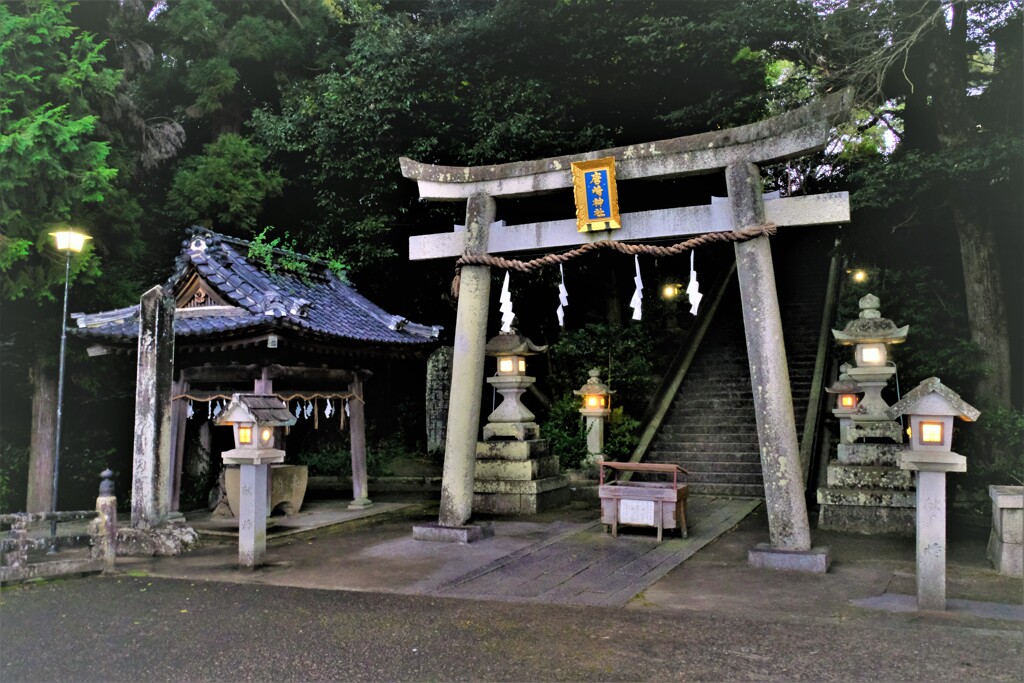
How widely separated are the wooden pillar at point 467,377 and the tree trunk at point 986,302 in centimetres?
864

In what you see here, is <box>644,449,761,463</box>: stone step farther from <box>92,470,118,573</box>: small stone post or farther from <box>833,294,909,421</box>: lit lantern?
<box>92,470,118,573</box>: small stone post

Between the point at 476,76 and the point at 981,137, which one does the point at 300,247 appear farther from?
the point at 981,137

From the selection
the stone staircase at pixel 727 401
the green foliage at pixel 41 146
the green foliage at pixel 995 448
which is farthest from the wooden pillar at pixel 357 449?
the green foliage at pixel 995 448

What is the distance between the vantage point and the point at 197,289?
12070 millimetres

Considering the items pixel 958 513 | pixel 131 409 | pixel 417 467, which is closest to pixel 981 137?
pixel 958 513

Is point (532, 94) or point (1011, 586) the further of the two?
point (532, 94)

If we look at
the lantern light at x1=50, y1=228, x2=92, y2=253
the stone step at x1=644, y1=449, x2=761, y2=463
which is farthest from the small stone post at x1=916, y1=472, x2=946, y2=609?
the lantern light at x1=50, y1=228, x2=92, y2=253

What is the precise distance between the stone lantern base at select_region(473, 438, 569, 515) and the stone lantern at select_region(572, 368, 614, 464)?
89.3 inches

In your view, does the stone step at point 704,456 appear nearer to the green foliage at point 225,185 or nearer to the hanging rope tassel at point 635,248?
the hanging rope tassel at point 635,248

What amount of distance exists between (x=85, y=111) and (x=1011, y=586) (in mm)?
15755

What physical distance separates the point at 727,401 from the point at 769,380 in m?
9.45

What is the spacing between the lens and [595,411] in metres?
14.7

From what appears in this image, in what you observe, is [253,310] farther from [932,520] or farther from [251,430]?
[932,520]

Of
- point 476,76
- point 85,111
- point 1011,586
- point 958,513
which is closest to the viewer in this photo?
point 1011,586
